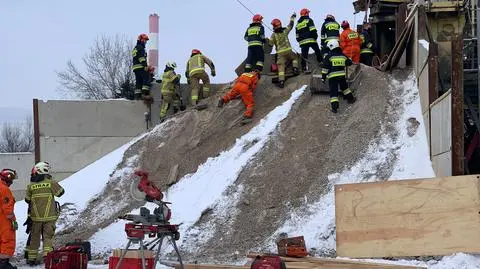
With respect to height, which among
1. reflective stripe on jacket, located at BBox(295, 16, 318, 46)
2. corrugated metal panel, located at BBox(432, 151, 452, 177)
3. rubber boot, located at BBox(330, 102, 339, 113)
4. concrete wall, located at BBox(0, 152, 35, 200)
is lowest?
concrete wall, located at BBox(0, 152, 35, 200)

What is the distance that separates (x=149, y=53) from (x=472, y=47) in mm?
11557

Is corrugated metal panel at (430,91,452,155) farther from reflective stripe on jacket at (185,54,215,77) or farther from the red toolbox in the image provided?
reflective stripe on jacket at (185,54,215,77)

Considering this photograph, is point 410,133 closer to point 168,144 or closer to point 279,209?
point 279,209

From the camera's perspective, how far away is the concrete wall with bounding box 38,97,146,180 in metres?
18.0

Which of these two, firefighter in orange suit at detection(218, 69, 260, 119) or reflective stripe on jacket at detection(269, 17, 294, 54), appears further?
reflective stripe on jacket at detection(269, 17, 294, 54)

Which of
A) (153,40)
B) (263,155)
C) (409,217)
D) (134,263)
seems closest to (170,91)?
(263,155)

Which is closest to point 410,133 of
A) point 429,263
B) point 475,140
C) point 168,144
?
point 475,140

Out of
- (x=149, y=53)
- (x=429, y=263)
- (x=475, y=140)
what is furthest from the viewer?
(x=149, y=53)

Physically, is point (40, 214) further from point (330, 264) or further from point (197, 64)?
point (197, 64)

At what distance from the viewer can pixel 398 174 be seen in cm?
1096

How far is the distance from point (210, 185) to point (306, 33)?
18.5 feet

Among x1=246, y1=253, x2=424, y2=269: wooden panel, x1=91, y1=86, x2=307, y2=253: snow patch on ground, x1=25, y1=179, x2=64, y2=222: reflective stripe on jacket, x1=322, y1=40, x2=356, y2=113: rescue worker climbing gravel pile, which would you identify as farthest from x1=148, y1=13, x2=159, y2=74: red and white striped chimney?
x1=246, y1=253, x2=424, y2=269: wooden panel

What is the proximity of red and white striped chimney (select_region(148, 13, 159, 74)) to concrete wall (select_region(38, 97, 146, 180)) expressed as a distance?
194 inches

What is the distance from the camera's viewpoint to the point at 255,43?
52.7 ft
